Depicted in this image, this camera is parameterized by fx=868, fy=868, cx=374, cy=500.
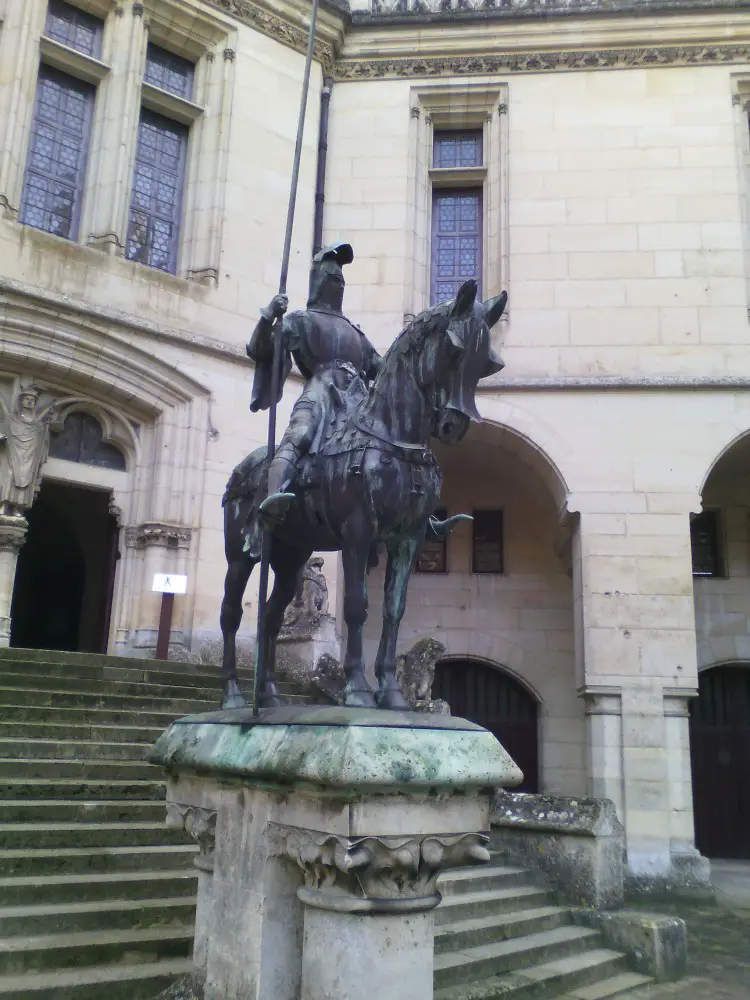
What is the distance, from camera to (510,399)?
11656 mm

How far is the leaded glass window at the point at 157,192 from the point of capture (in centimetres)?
1166

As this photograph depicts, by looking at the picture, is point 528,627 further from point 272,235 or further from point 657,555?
point 272,235

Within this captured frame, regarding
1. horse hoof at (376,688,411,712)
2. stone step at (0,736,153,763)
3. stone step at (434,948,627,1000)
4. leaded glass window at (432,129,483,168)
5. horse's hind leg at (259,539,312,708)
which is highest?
leaded glass window at (432,129,483,168)

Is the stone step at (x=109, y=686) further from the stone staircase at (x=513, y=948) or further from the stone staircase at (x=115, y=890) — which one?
the stone staircase at (x=513, y=948)

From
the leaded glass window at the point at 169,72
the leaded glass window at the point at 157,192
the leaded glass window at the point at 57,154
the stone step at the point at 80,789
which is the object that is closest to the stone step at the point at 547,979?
the stone step at the point at 80,789

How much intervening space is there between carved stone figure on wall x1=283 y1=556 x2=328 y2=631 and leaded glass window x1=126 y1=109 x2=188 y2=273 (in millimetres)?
4828

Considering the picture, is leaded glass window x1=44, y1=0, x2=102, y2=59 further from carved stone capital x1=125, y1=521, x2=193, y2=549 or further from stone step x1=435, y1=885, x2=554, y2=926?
stone step x1=435, y1=885, x2=554, y2=926

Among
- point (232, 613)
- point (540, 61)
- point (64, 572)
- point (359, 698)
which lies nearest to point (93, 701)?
point (232, 613)

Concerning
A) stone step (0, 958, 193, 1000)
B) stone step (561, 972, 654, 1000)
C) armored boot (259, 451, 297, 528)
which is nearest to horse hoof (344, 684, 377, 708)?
armored boot (259, 451, 297, 528)

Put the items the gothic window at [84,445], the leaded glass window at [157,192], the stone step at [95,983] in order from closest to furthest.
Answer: the stone step at [95,983] < the gothic window at [84,445] < the leaded glass window at [157,192]

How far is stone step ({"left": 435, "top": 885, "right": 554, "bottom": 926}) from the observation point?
18.3 ft

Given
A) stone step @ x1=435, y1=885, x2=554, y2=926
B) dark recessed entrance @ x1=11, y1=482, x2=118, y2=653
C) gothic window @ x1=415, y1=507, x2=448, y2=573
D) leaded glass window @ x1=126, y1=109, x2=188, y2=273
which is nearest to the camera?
stone step @ x1=435, y1=885, x2=554, y2=926

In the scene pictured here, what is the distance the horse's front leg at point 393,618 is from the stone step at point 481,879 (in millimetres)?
2768

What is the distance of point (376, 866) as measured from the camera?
107 inches
